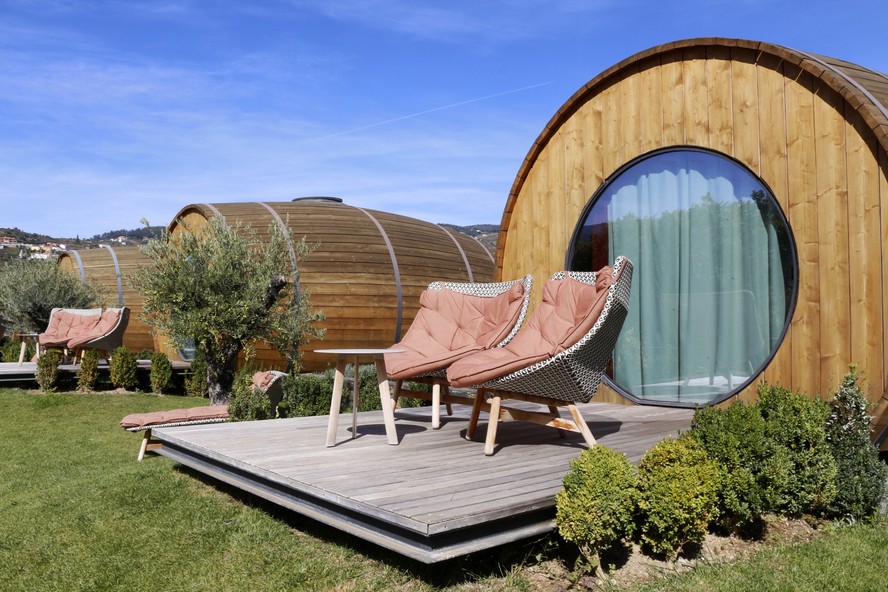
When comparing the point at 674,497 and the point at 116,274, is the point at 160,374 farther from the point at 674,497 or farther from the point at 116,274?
the point at 674,497

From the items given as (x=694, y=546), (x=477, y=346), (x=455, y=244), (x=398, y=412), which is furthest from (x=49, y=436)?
(x=455, y=244)

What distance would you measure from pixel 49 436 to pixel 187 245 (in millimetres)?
2670

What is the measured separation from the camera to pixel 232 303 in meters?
8.84

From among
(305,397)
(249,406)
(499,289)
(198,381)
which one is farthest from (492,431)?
(198,381)

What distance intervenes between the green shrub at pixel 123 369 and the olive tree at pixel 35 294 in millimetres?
4890

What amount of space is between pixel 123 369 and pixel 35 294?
538cm

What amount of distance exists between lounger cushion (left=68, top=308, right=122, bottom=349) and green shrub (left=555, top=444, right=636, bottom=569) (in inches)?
474

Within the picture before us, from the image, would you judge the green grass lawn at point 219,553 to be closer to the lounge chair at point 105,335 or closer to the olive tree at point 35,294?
the lounge chair at point 105,335

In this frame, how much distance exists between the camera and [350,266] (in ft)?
43.7

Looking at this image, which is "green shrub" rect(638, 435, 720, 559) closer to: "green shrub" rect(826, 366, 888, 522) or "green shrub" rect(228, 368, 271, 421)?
"green shrub" rect(826, 366, 888, 522)

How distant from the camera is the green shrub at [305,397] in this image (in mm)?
8125

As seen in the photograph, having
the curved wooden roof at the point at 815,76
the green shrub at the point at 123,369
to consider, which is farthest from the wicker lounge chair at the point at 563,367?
the green shrub at the point at 123,369

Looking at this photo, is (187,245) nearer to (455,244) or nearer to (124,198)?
(124,198)

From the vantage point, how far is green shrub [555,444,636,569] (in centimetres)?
331
